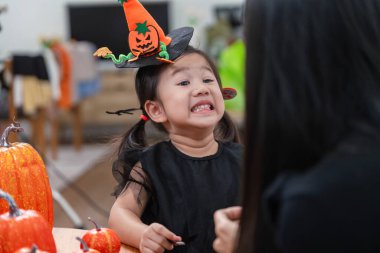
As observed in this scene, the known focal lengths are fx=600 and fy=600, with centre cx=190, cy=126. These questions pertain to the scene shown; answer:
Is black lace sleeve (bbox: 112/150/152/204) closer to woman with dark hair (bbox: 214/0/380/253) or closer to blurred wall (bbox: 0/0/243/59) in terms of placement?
woman with dark hair (bbox: 214/0/380/253)

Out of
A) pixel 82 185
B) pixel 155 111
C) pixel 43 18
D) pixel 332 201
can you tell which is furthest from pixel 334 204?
pixel 43 18

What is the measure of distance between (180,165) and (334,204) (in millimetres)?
643

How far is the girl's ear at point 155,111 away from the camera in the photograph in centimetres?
138

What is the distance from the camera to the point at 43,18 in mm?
7230

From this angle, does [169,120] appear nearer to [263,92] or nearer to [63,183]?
[263,92]

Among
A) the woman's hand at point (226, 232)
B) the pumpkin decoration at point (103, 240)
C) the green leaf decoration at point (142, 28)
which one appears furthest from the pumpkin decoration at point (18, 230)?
the green leaf decoration at point (142, 28)

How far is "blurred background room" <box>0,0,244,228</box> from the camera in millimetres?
4789

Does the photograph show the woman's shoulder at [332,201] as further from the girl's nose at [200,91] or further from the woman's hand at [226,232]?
the girl's nose at [200,91]

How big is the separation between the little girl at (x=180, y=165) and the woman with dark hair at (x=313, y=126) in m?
0.50

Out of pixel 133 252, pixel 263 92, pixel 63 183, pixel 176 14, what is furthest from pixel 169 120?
pixel 176 14

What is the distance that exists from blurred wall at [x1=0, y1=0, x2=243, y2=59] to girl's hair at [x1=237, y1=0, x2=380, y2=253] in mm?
6231

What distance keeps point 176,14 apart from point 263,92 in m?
6.43

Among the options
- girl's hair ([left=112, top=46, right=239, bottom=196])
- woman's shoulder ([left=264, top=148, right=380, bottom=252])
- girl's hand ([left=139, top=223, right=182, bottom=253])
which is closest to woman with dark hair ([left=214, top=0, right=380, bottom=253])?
woman's shoulder ([left=264, top=148, right=380, bottom=252])

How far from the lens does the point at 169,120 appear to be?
1.37 m
